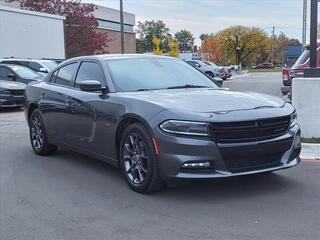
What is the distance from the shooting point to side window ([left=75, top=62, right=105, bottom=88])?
6880 millimetres

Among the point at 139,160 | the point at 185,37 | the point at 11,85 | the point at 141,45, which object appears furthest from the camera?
the point at 185,37

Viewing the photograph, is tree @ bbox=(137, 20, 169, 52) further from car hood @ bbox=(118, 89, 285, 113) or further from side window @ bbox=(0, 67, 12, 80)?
car hood @ bbox=(118, 89, 285, 113)

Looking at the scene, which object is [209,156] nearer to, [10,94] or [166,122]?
[166,122]

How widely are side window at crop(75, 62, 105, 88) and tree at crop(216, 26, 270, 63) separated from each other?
80016 millimetres

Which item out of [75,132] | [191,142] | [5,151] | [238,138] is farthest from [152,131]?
[5,151]

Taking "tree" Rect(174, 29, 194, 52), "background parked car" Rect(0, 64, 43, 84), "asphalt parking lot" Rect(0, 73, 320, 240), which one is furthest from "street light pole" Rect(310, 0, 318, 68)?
"tree" Rect(174, 29, 194, 52)

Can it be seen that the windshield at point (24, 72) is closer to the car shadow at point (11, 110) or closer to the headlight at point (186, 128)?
the car shadow at point (11, 110)

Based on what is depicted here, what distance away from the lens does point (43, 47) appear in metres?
32.0

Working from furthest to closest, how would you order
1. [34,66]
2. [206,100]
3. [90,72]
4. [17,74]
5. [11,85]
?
[34,66] < [17,74] < [11,85] < [90,72] < [206,100]

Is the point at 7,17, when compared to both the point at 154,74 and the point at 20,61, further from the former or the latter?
the point at 154,74

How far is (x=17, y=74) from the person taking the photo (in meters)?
18.1

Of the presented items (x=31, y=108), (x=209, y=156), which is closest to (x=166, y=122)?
(x=209, y=156)

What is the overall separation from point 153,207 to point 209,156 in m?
0.79

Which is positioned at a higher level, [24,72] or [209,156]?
[24,72]
